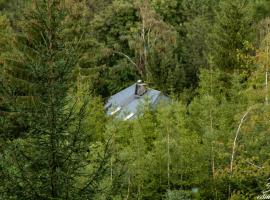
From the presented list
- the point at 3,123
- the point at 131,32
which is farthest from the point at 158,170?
the point at 131,32

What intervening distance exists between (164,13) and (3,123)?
126ft

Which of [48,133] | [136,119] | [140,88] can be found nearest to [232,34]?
[140,88]

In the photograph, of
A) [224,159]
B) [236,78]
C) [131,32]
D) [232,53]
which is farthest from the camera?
[131,32]

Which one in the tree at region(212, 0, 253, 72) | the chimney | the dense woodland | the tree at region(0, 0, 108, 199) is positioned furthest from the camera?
the chimney

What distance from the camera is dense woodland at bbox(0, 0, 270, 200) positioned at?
8.48 metres

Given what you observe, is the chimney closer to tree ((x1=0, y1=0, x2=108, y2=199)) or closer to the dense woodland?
the dense woodland

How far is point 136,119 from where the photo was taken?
69.7 feet

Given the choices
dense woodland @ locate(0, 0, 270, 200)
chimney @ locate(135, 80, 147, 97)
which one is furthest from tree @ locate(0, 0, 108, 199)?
chimney @ locate(135, 80, 147, 97)

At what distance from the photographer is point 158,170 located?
56.2 ft

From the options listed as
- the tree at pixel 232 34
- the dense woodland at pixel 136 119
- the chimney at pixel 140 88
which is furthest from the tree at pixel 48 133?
the chimney at pixel 140 88

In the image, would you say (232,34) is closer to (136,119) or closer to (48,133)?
(136,119)

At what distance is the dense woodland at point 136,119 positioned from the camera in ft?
27.8

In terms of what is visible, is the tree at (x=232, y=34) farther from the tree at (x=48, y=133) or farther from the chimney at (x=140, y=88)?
the tree at (x=48, y=133)

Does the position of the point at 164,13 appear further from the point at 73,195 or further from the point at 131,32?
the point at 73,195
